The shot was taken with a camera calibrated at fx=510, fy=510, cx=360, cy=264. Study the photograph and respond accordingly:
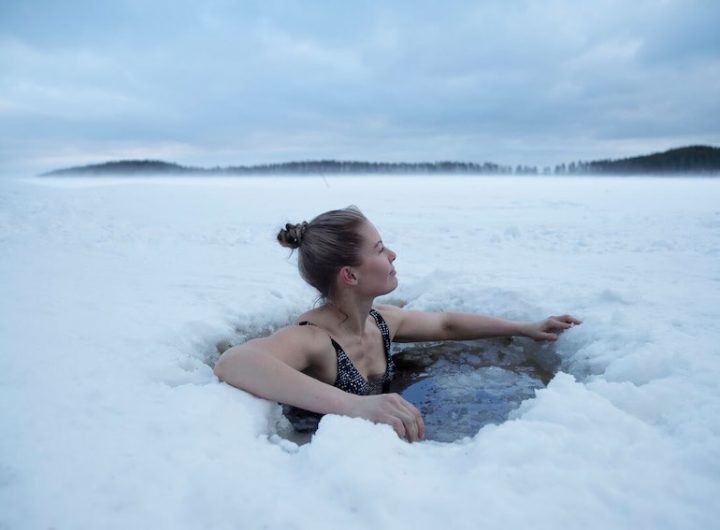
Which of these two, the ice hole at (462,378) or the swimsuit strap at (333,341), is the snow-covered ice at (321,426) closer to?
the ice hole at (462,378)

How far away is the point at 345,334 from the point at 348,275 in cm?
34

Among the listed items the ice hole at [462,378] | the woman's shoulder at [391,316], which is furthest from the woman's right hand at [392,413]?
the woman's shoulder at [391,316]

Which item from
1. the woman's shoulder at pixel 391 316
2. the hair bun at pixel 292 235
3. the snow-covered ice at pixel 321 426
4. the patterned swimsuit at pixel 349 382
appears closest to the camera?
the snow-covered ice at pixel 321 426

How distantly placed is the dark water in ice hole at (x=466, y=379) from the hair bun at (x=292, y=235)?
95 cm

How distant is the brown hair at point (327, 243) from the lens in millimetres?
2541

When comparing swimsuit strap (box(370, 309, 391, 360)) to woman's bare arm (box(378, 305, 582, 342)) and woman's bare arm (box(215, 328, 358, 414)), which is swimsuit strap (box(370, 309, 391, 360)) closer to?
woman's bare arm (box(378, 305, 582, 342))

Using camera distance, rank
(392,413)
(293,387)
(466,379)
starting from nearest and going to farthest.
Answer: (392,413)
(293,387)
(466,379)

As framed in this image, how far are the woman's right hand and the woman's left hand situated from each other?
146 centimetres

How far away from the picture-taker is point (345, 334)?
2.71m

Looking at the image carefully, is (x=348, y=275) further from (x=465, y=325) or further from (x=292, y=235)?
(x=465, y=325)

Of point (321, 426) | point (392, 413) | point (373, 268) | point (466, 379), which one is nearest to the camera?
point (321, 426)

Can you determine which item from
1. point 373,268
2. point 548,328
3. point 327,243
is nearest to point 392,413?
point 373,268

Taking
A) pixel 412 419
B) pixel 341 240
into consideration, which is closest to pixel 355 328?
pixel 341 240

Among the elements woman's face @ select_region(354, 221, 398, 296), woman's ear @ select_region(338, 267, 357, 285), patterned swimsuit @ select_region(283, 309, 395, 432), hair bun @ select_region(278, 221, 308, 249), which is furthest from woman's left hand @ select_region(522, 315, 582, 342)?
hair bun @ select_region(278, 221, 308, 249)
